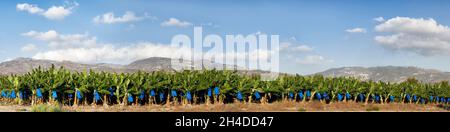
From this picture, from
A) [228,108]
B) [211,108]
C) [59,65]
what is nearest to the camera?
[211,108]

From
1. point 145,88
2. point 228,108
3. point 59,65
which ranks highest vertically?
point 59,65

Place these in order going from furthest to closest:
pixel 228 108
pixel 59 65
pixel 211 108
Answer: pixel 59 65 → pixel 228 108 → pixel 211 108

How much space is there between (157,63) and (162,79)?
97723mm

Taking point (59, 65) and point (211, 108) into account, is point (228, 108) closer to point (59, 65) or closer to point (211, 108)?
point (211, 108)

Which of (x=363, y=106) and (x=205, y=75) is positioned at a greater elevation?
(x=205, y=75)

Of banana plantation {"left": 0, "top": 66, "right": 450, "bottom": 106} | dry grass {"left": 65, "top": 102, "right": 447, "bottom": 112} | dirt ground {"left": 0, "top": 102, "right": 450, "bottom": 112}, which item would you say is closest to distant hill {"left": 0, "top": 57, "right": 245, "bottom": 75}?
banana plantation {"left": 0, "top": 66, "right": 450, "bottom": 106}

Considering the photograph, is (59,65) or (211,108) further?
(59,65)

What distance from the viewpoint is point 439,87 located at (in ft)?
149

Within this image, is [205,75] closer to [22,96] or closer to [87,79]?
[87,79]

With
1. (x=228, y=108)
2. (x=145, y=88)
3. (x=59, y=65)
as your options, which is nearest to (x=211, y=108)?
(x=228, y=108)

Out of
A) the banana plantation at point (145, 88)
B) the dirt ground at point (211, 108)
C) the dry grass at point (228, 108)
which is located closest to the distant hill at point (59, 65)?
the banana plantation at point (145, 88)

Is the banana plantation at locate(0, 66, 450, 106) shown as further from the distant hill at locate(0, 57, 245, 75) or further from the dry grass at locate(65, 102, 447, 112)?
the distant hill at locate(0, 57, 245, 75)
